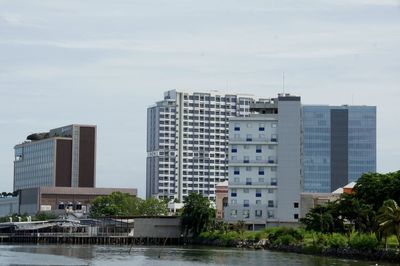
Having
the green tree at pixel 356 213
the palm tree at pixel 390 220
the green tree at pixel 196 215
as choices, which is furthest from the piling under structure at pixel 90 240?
the palm tree at pixel 390 220

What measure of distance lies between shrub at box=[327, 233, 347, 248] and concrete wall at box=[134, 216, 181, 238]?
63.1 meters

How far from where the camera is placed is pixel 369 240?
102m

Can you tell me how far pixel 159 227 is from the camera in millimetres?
177125

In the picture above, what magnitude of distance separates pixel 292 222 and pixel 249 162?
12.3 m

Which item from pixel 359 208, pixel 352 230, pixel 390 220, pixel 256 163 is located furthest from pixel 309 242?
pixel 256 163

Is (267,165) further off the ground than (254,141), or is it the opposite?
(254,141)

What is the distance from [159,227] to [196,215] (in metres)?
12.5

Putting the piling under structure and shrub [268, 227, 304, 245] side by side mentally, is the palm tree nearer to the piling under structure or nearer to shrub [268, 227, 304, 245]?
shrub [268, 227, 304, 245]

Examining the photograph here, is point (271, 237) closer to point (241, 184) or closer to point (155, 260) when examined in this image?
point (241, 184)

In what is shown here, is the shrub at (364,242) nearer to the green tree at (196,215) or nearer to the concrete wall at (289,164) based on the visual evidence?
the concrete wall at (289,164)

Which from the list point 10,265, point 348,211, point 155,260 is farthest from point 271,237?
point 10,265

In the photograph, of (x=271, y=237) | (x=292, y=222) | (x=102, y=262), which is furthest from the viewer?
(x=292, y=222)

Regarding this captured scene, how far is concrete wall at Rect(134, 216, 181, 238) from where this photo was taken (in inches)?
6924

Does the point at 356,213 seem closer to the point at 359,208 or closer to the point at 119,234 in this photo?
the point at 359,208
